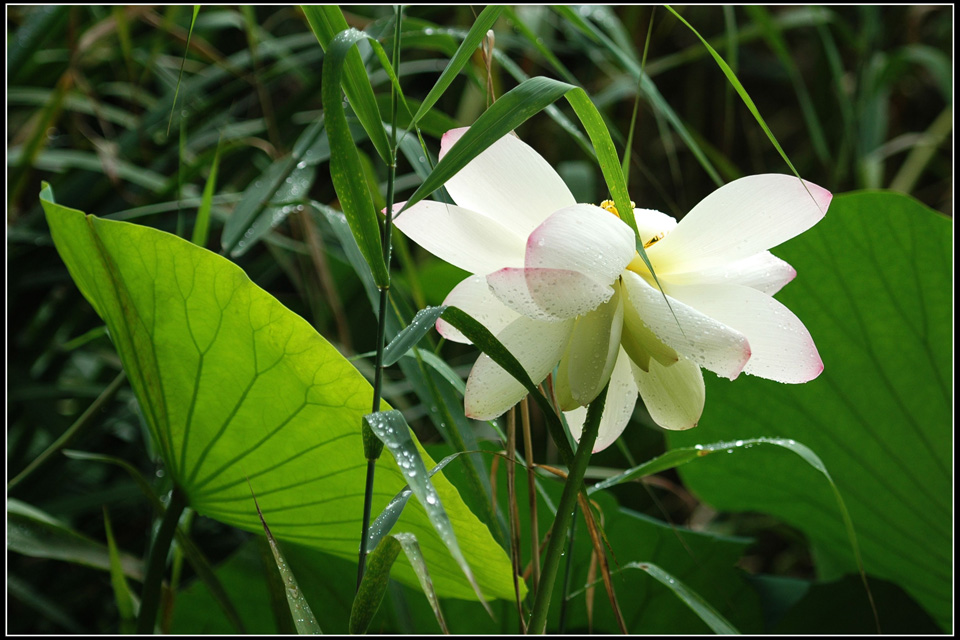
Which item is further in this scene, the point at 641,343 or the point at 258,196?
the point at 258,196

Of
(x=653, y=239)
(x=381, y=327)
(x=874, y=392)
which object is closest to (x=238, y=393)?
(x=381, y=327)

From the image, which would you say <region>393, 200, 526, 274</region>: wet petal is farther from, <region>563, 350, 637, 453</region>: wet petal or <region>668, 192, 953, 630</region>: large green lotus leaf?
<region>668, 192, 953, 630</region>: large green lotus leaf

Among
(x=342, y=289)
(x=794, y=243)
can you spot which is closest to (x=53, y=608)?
(x=342, y=289)

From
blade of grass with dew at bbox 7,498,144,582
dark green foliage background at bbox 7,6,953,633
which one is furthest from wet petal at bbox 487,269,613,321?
blade of grass with dew at bbox 7,498,144,582

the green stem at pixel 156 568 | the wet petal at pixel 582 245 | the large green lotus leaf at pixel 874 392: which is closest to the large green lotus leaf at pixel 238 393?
the green stem at pixel 156 568

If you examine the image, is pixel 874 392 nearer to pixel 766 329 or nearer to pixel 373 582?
pixel 766 329

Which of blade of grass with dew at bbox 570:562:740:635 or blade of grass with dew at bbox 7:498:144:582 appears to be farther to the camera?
blade of grass with dew at bbox 7:498:144:582
